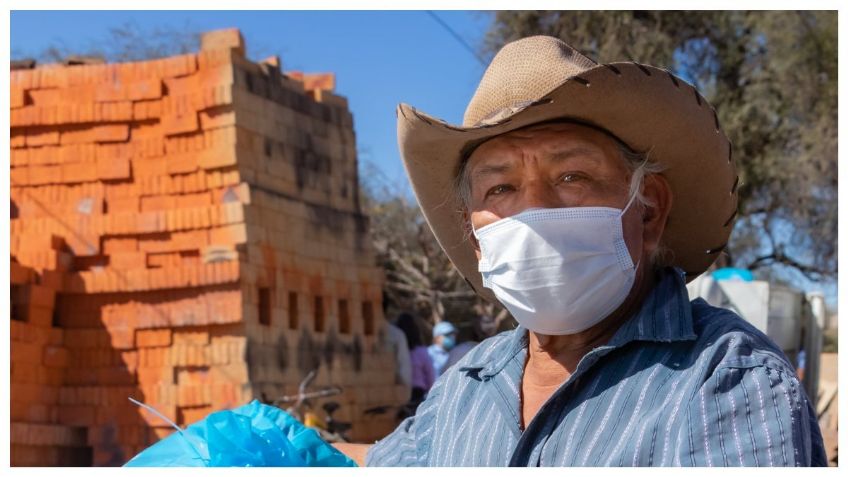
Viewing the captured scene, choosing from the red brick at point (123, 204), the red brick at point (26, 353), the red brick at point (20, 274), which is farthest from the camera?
the red brick at point (123, 204)

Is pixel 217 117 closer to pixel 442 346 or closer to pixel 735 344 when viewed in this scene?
pixel 442 346

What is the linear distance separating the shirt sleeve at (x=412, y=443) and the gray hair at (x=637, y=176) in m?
0.40

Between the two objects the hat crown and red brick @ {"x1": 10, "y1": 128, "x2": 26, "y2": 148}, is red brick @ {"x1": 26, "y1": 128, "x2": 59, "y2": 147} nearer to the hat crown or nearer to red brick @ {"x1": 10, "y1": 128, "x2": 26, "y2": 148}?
red brick @ {"x1": 10, "y1": 128, "x2": 26, "y2": 148}

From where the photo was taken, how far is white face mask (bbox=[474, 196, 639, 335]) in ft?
7.22

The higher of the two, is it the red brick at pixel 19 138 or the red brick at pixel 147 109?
the red brick at pixel 147 109

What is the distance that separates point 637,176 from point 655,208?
0.37ft

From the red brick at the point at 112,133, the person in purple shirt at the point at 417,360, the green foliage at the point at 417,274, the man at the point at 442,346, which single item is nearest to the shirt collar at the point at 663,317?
the red brick at the point at 112,133

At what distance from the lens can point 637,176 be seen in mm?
2312

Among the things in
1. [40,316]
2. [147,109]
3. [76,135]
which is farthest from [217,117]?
[40,316]

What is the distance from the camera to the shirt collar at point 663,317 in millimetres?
2070

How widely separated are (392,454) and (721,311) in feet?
2.68

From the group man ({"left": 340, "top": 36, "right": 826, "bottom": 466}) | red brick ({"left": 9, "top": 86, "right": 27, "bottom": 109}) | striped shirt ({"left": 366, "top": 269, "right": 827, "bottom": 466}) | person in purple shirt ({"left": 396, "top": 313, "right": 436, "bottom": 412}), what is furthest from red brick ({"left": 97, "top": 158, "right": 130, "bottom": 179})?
striped shirt ({"left": 366, "top": 269, "right": 827, "bottom": 466})

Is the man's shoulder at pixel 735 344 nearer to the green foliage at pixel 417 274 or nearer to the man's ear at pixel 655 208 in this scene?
the man's ear at pixel 655 208
